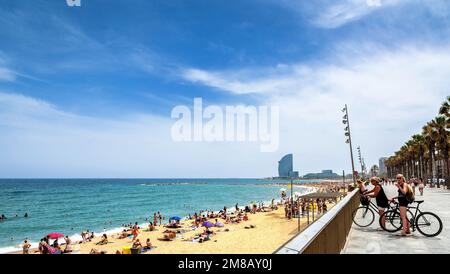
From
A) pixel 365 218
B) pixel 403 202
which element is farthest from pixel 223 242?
pixel 403 202

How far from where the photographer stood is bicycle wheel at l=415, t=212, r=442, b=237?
8.28 meters

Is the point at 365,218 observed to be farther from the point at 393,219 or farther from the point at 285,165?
the point at 285,165

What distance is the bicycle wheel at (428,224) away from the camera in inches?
326

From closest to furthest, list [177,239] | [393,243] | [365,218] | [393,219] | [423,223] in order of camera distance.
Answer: [393,243], [423,223], [393,219], [365,218], [177,239]

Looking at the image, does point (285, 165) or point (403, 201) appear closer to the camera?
point (403, 201)

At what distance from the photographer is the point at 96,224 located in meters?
49.6

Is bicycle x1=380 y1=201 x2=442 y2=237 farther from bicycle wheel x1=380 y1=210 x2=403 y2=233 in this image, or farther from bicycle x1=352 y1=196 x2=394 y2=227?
bicycle x1=352 y1=196 x2=394 y2=227

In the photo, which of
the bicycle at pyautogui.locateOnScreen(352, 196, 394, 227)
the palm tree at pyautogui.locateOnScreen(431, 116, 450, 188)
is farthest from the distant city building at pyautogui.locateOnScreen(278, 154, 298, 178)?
the palm tree at pyautogui.locateOnScreen(431, 116, 450, 188)

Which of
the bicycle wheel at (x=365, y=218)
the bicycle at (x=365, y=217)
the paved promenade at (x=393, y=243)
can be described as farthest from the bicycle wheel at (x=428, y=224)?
the bicycle wheel at (x=365, y=218)

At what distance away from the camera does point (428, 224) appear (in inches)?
328
